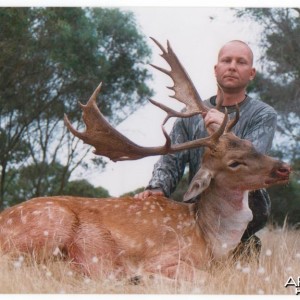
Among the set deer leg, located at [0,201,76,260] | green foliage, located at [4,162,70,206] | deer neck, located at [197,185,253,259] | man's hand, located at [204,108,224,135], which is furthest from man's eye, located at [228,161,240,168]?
green foliage, located at [4,162,70,206]

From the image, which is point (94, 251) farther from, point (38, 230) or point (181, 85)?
point (181, 85)

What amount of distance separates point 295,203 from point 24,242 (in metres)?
2.85

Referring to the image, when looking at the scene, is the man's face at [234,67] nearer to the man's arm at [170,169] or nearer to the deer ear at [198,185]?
the man's arm at [170,169]

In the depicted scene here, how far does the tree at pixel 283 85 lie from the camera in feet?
18.6

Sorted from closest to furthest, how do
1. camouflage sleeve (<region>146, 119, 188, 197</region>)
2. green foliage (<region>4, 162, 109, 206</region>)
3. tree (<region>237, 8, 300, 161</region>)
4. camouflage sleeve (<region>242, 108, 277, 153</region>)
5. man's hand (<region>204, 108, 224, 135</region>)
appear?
Result: man's hand (<region>204, 108, 224, 135</region>), camouflage sleeve (<region>242, 108, 277, 153</region>), camouflage sleeve (<region>146, 119, 188, 197</region>), tree (<region>237, 8, 300, 161</region>), green foliage (<region>4, 162, 109, 206</region>)

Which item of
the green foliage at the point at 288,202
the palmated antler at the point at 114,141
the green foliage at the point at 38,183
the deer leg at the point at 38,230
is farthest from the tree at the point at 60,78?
the deer leg at the point at 38,230

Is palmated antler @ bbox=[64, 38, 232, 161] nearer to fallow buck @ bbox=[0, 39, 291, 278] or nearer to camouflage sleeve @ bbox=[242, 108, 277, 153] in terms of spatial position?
fallow buck @ bbox=[0, 39, 291, 278]

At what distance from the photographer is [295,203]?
5.69 meters

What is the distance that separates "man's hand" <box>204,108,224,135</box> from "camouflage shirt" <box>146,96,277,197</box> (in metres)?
0.24

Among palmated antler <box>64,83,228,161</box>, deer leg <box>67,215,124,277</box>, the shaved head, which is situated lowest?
deer leg <box>67,215,124,277</box>

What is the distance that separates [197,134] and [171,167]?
21 centimetres

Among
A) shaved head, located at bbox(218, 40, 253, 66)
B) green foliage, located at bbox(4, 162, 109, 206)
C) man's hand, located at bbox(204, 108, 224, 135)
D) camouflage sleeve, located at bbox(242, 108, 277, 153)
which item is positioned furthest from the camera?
green foliage, located at bbox(4, 162, 109, 206)

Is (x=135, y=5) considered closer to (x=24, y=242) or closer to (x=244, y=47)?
(x=244, y=47)

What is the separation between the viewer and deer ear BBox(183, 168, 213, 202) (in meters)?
3.37
